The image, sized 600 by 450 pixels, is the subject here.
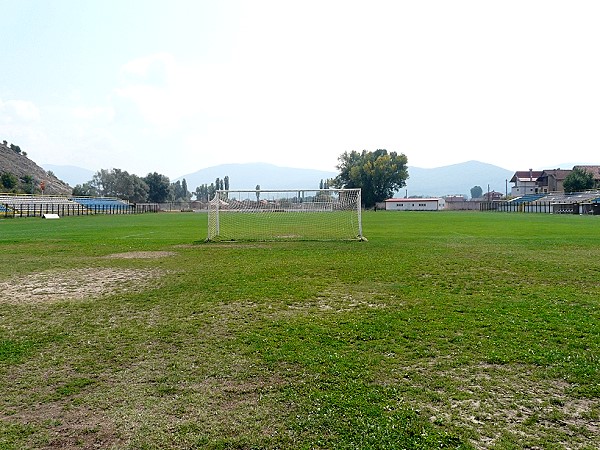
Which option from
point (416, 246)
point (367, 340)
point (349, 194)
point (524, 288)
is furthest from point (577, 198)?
point (367, 340)

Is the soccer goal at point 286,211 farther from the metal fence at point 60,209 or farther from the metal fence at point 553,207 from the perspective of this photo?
the metal fence at point 553,207

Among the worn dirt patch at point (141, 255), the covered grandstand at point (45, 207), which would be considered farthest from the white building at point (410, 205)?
the worn dirt patch at point (141, 255)

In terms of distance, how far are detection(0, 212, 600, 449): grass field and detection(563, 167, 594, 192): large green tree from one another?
271 ft

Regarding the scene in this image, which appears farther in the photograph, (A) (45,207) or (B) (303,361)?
(A) (45,207)

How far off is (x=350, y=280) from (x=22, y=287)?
25.1ft

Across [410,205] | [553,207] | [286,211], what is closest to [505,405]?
[286,211]

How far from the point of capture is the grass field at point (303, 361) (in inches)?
149

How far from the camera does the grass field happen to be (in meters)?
3.78

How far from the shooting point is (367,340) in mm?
6039

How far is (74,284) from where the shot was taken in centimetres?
1045

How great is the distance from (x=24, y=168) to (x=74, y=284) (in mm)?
138158

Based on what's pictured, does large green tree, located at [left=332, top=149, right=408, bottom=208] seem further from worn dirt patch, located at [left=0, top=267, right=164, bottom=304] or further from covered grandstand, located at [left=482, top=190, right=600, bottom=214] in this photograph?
worn dirt patch, located at [left=0, top=267, right=164, bottom=304]

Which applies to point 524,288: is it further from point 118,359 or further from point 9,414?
point 9,414

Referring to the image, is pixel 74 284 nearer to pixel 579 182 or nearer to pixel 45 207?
pixel 45 207
